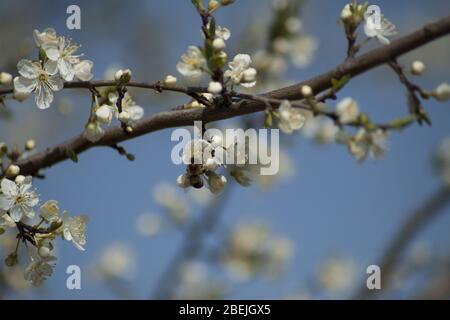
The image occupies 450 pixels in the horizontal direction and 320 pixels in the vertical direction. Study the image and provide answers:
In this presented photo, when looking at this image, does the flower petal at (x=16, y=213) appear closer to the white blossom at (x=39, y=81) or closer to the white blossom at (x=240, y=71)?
the white blossom at (x=39, y=81)

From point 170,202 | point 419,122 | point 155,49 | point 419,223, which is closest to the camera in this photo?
point 419,122

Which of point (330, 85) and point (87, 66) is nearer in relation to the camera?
point (330, 85)

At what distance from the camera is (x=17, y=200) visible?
1.66 metres

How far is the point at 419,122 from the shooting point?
1474mm

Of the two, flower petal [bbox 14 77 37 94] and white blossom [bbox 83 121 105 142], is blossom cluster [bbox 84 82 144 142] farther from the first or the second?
flower petal [bbox 14 77 37 94]

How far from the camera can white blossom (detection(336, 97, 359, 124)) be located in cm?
148

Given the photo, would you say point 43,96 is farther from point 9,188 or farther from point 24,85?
point 9,188

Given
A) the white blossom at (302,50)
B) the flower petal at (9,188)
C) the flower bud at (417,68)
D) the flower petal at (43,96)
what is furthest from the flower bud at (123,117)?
the white blossom at (302,50)

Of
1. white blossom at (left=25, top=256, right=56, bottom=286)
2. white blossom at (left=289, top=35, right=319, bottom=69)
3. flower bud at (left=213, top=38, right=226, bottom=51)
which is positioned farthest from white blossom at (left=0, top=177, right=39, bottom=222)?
white blossom at (left=289, top=35, right=319, bottom=69)

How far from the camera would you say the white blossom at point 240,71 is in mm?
A: 1644

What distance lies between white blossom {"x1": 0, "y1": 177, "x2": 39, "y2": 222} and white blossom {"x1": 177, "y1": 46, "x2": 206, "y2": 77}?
20.5 inches
